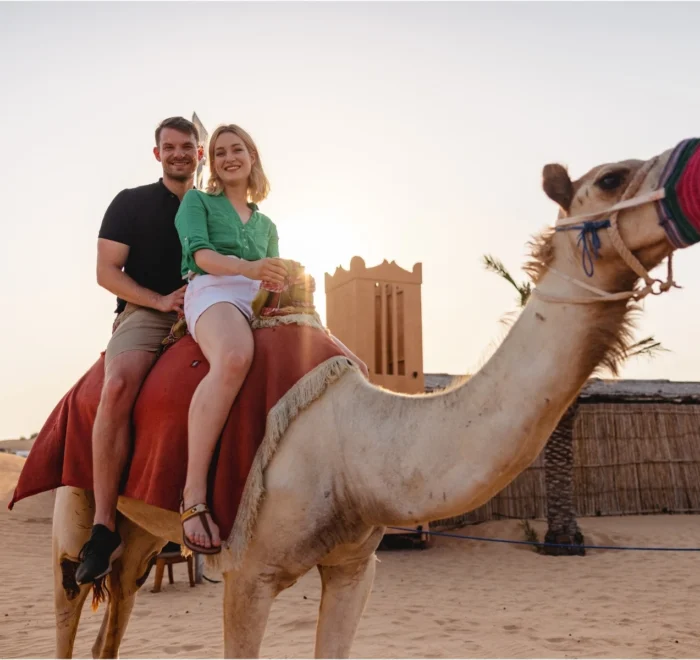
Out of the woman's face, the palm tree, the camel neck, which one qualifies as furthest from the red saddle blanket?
the palm tree

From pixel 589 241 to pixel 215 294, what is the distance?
1710 millimetres

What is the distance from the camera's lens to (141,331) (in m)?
3.84

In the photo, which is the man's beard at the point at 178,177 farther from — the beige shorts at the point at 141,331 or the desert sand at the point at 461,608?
the desert sand at the point at 461,608

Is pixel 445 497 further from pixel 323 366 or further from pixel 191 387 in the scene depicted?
pixel 191 387

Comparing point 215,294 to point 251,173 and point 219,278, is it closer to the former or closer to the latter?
point 219,278

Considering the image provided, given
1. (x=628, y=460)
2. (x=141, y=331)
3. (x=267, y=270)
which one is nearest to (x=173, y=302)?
(x=141, y=331)

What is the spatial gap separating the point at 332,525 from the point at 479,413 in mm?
802

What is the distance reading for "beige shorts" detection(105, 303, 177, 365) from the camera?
3775 millimetres

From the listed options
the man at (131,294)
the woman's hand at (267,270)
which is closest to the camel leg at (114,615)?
the man at (131,294)

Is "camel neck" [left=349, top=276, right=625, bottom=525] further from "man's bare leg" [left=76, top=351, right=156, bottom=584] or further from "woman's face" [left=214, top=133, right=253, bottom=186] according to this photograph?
"woman's face" [left=214, top=133, right=253, bottom=186]

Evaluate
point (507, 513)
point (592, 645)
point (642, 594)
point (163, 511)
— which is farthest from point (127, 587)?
point (507, 513)

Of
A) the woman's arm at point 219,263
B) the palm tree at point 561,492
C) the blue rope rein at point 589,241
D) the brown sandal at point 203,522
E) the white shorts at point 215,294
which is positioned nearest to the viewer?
the blue rope rein at point 589,241

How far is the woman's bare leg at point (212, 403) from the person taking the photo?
3.02m

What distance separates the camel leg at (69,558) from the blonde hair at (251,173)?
5.98 feet
